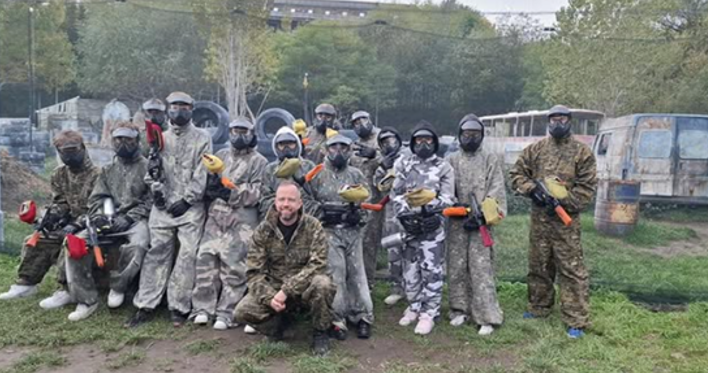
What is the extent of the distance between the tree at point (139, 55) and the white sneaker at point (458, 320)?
1987 cm

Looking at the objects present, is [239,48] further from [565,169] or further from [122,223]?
[565,169]

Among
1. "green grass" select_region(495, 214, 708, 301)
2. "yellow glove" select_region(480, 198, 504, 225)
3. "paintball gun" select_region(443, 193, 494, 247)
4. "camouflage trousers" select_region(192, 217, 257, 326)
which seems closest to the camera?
"yellow glove" select_region(480, 198, 504, 225)

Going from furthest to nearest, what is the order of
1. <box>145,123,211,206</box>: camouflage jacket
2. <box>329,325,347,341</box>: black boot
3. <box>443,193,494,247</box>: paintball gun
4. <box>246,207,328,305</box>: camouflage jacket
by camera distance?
<box>145,123,211,206</box>: camouflage jacket
<box>443,193,494,247</box>: paintball gun
<box>329,325,347,341</box>: black boot
<box>246,207,328,305</box>: camouflage jacket

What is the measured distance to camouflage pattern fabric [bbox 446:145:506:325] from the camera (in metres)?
5.30

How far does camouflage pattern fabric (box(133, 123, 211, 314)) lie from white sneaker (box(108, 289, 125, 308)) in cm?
25

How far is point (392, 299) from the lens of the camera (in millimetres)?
6090

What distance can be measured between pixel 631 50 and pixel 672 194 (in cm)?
462

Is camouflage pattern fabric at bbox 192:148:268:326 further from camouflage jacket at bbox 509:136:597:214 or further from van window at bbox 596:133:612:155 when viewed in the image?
van window at bbox 596:133:612:155

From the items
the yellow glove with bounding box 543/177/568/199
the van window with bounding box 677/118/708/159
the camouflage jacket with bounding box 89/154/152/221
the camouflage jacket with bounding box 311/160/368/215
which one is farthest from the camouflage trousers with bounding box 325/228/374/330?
the van window with bounding box 677/118/708/159

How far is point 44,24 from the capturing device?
21.0 meters

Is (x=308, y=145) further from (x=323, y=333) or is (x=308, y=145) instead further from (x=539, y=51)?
(x=539, y=51)

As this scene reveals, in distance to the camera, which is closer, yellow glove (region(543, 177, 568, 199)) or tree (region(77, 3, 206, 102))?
yellow glove (region(543, 177, 568, 199))

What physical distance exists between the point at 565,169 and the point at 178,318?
3.70 meters

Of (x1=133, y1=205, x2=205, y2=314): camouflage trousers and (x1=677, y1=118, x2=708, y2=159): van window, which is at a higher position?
(x1=677, y1=118, x2=708, y2=159): van window
